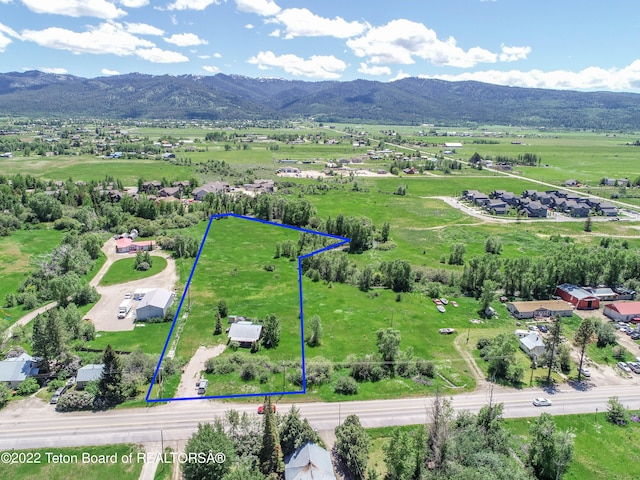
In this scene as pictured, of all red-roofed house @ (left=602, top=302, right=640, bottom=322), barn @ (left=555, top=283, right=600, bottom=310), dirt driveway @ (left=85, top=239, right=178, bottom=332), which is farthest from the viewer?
barn @ (left=555, top=283, right=600, bottom=310)

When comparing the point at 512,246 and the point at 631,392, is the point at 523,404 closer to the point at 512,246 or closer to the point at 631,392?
the point at 631,392

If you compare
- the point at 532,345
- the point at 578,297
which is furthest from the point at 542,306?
the point at 532,345

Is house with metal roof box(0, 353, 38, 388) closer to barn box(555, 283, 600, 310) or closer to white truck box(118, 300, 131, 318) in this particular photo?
white truck box(118, 300, 131, 318)

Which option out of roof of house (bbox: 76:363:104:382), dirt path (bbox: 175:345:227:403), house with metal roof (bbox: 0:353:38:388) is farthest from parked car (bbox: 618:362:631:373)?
house with metal roof (bbox: 0:353:38:388)

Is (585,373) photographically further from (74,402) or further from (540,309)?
(74,402)

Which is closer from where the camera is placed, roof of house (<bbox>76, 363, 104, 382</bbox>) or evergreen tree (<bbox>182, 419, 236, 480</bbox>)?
evergreen tree (<bbox>182, 419, 236, 480</bbox>)

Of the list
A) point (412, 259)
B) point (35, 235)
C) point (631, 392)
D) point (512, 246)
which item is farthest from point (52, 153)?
point (631, 392)
